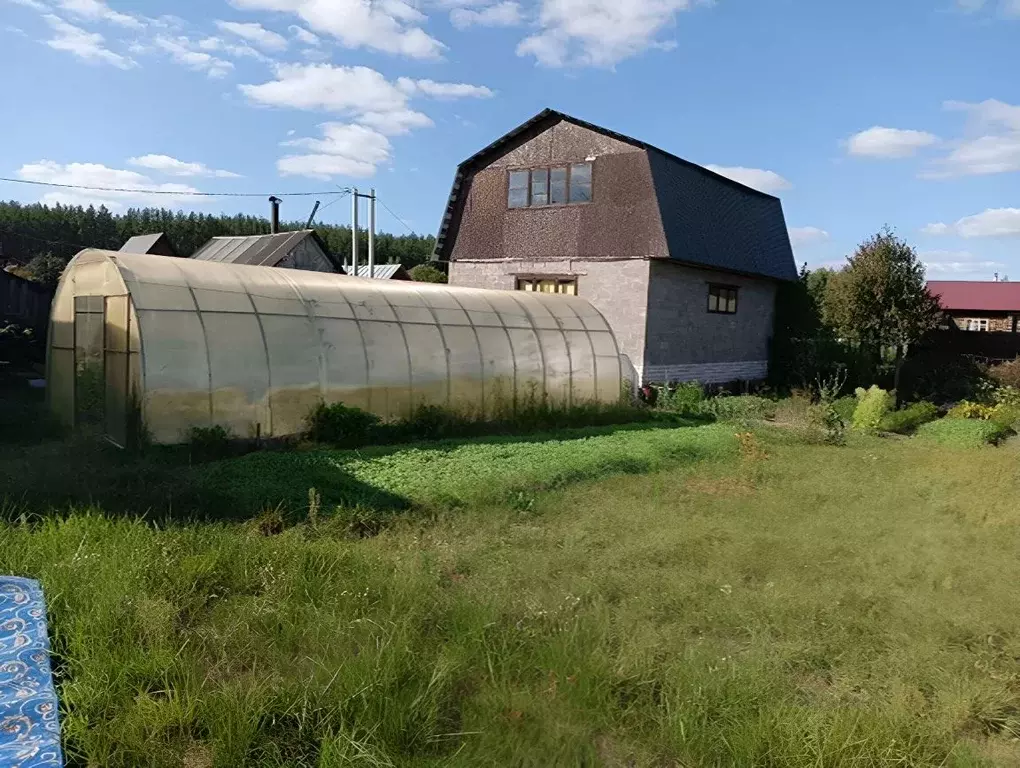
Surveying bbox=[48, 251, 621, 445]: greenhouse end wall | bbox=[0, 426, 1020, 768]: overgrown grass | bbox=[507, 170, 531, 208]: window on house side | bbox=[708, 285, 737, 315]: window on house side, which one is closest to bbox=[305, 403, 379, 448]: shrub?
bbox=[48, 251, 621, 445]: greenhouse end wall

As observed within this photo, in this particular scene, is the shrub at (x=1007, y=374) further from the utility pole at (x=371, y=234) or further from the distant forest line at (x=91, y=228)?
the distant forest line at (x=91, y=228)

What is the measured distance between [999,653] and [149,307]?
965 cm

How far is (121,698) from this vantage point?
11.4 feet

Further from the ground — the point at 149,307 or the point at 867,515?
the point at 149,307

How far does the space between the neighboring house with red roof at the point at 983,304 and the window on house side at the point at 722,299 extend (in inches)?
601

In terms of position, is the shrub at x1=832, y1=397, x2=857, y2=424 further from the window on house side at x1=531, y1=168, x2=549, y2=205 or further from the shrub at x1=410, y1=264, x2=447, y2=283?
the shrub at x1=410, y1=264, x2=447, y2=283

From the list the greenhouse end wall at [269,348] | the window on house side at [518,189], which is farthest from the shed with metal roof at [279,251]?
the greenhouse end wall at [269,348]

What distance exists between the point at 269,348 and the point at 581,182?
33.7 feet

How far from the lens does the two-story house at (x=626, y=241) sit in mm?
16922

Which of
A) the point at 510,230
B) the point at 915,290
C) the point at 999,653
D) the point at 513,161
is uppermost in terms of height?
the point at 513,161

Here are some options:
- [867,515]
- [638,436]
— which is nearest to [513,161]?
[638,436]

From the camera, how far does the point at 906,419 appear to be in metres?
15.2

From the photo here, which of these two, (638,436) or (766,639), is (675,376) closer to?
(638,436)

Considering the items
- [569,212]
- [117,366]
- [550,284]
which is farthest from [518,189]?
[117,366]
